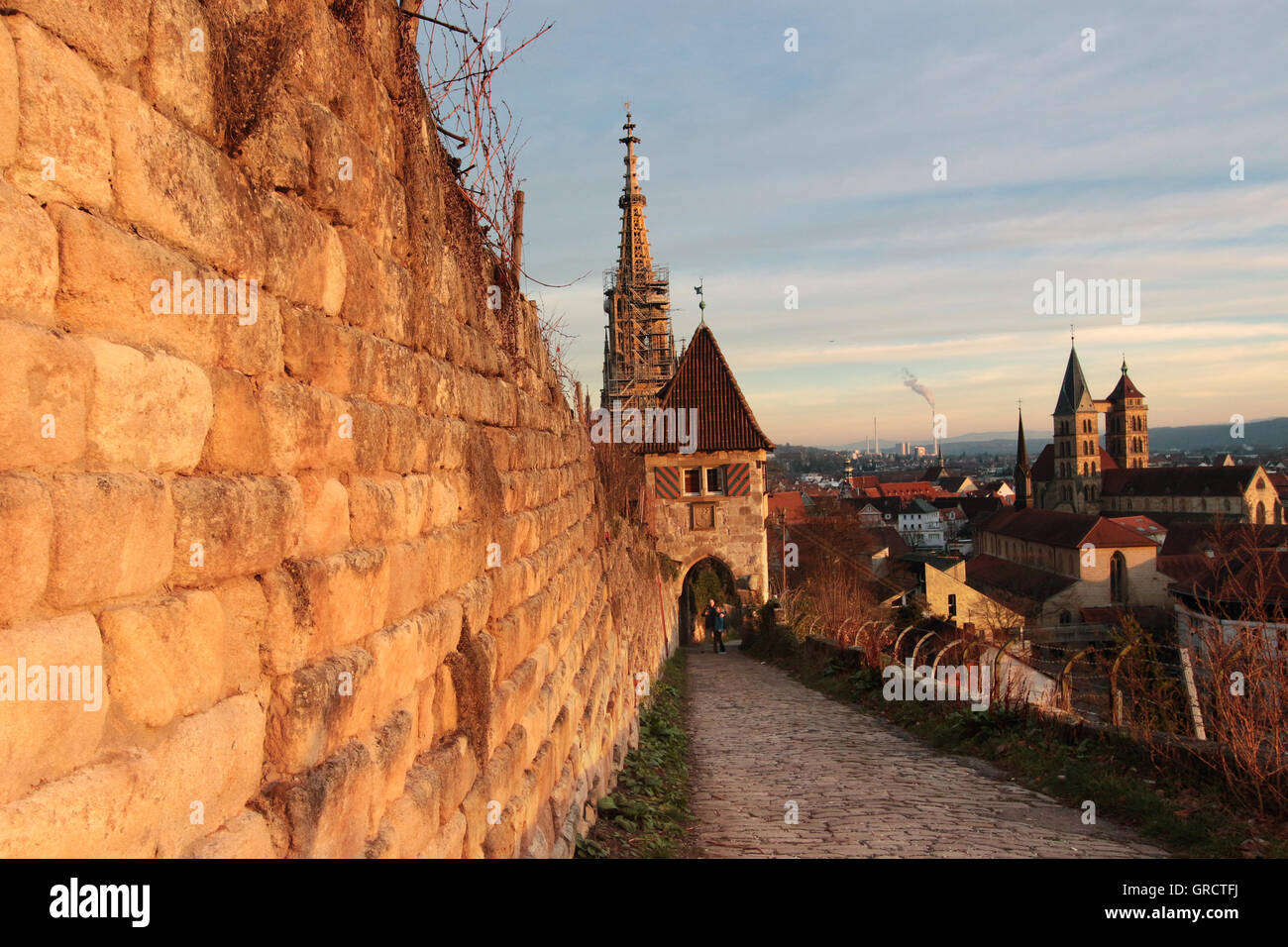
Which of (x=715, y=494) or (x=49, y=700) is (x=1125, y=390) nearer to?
(x=715, y=494)

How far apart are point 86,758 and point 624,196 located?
181ft

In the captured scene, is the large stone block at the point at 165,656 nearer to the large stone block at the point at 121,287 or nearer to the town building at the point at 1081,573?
the large stone block at the point at 121,287

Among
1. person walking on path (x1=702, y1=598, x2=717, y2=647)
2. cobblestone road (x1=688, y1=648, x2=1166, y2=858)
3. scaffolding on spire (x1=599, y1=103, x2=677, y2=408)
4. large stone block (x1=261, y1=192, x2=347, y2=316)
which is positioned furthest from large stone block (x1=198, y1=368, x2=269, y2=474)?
scaffolding on spire (x1=599, y1=103, x2=677, y2=408)

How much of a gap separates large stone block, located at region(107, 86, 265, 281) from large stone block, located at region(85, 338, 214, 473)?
11.0 inches

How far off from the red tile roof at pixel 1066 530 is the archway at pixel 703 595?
54291mm

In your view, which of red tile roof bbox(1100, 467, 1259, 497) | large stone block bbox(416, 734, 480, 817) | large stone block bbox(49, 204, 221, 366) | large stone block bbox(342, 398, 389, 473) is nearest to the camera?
large stone block bbox(49, 204, 221, 366)

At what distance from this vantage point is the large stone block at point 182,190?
190 cm

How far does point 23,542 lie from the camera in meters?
1.50

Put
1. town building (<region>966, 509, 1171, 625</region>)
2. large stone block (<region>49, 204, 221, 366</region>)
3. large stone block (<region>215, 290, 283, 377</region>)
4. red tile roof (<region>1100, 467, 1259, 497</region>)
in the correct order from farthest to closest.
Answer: red tile roof (<region>1100, 467, 1259, 497</region>) → town building (<region>966, 509, 1171, 625</region>) → large stone block (<region>215, 290, 283, 377</region>) → large stone block (<region>49, 204, 221, 366</region>)

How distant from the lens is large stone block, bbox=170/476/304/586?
77.8 inches

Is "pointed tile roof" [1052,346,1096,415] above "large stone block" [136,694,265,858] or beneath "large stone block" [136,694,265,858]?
above

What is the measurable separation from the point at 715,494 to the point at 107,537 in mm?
29496

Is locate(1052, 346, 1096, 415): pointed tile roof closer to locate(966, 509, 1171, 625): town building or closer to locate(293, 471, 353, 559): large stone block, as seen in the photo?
locate(966, 509, 1171, 625): town building

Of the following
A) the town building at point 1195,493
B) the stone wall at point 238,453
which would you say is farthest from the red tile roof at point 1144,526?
the stone wall at point 238,453
